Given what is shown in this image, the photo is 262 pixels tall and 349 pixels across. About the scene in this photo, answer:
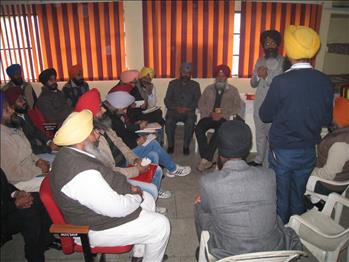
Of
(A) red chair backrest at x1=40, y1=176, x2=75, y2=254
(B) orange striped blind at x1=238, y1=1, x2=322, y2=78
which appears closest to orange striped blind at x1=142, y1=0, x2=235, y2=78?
(B) orange striped blind at x1=238, y1=1, x2=322, y2=78

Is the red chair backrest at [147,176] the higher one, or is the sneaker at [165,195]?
the red chair backrest at [147,176]

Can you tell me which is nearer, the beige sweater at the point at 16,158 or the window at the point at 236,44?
the beige sweater at the point at 16,158

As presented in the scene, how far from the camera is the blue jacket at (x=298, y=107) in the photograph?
219 cm

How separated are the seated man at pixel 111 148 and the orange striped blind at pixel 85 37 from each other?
98.4 inches

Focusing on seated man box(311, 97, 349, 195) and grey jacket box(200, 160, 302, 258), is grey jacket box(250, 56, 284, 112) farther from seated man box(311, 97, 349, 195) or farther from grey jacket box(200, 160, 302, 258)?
grey jacket box(200, 160, 302, 258)

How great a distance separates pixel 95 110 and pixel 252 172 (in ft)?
5.44

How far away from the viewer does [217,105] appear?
4.61 metres

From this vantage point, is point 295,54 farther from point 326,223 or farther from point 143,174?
point 143,174

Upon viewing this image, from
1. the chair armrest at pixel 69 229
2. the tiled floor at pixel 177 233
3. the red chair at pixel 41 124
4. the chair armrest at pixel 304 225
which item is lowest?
the tiled floor at pixel 177 233

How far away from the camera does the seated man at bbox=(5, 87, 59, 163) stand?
310cm

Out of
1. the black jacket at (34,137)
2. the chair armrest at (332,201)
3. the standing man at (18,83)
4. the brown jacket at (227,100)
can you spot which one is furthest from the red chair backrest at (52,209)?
the brown jacket at (227,100)

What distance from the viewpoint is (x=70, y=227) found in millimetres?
1936

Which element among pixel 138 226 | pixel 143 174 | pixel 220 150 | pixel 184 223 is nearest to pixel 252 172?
pixel 220 150

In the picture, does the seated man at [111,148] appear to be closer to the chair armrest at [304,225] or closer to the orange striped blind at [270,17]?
the chair armrest at [304,225]
